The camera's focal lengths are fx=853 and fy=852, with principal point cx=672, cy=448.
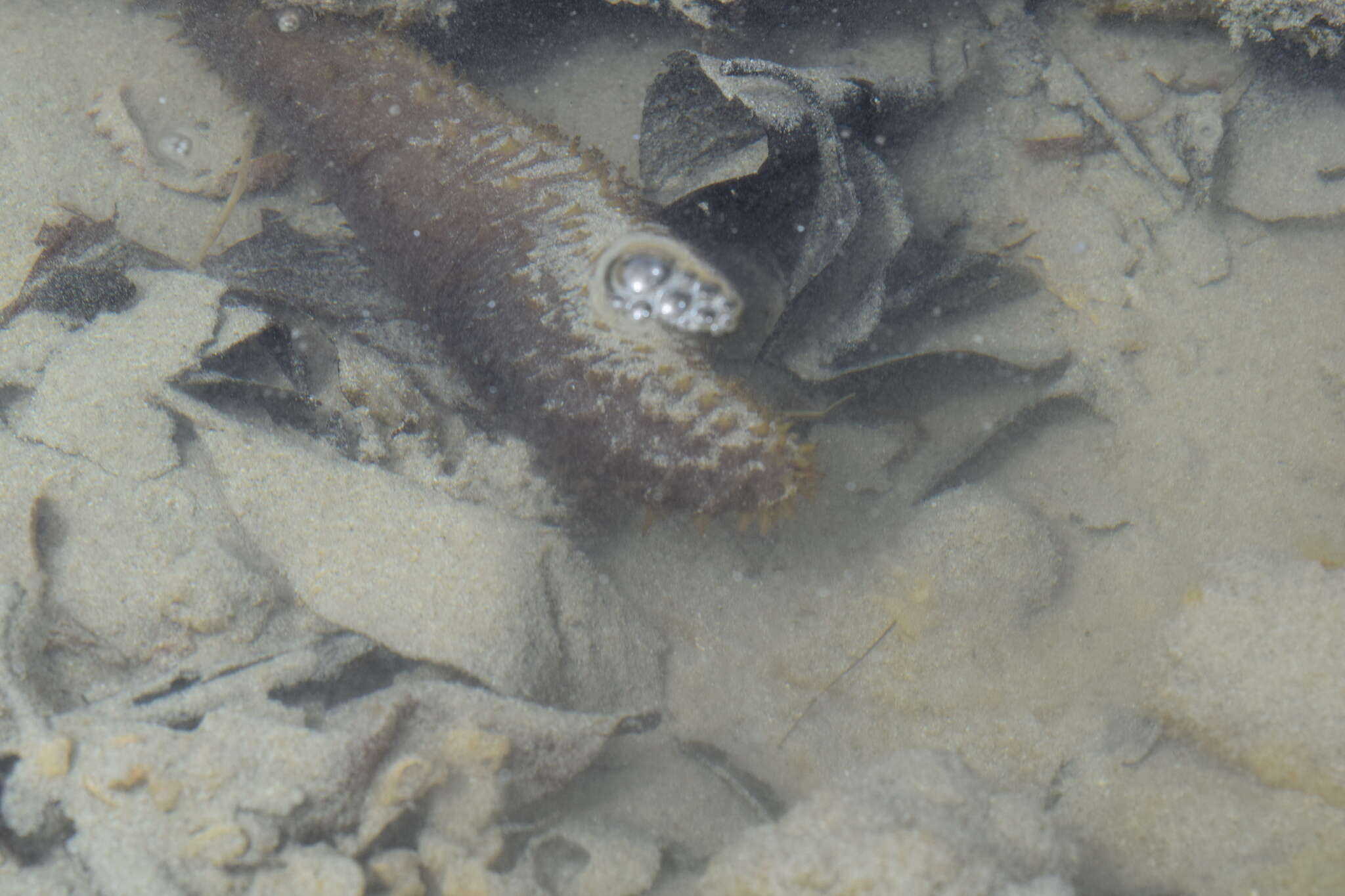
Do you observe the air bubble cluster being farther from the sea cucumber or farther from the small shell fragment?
the small shell fragment

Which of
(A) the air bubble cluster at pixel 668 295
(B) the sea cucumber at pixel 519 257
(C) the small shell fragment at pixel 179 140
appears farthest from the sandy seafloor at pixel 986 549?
(A) the air bubble cluster at pixel 668 295

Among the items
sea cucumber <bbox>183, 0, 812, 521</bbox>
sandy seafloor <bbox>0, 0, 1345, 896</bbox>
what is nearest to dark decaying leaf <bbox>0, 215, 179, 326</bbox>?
sandy seafloor <bbox>0, 0, 1345, 896</bbox>

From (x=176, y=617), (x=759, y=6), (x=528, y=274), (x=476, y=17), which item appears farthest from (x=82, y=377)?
(x=759, y=6)

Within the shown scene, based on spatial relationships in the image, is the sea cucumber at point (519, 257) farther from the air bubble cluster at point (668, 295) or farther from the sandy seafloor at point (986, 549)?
the sandy seafloor at point (986, 549)

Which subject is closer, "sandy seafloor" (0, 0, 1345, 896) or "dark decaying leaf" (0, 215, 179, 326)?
"sandy seafloor" (0, 0, 1345, 896)

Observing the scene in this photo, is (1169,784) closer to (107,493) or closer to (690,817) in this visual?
(690,817)

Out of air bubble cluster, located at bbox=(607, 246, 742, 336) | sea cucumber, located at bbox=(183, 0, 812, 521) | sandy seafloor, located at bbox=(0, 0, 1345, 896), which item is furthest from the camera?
air bubble cluster, located at bbox=(607, 246, 742, 336)
